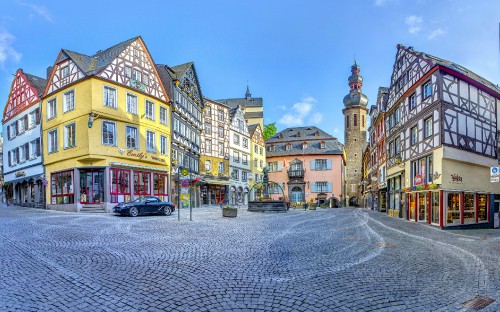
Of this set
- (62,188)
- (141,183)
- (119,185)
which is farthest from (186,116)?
(62,188)

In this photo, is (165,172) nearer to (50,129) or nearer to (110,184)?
(110,184)

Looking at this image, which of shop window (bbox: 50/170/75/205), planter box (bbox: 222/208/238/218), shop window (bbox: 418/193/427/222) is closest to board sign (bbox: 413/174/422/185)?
shop window (bbox: 418/193/427/222)

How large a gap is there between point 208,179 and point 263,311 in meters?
36.1

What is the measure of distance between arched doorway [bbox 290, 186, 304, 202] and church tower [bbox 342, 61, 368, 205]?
10963 millimetres

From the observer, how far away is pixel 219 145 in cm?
4391

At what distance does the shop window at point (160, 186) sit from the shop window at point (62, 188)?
6.33 m

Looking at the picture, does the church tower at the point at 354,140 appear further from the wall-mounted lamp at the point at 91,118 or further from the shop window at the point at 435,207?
the wall-mounted lamp at the point at 91,118

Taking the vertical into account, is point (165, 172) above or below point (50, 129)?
below

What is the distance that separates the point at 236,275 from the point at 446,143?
16120 millimetres

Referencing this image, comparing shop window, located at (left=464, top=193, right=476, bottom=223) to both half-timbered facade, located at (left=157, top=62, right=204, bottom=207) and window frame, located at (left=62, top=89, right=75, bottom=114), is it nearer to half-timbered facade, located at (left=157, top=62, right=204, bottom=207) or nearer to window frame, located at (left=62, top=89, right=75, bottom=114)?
half-timbered facade, located at (left=157, top=62, right=204, bottom=207)

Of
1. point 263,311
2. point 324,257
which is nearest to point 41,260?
point 263,311

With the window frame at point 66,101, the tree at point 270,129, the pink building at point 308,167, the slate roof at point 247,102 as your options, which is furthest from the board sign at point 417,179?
the tree at point 270,129

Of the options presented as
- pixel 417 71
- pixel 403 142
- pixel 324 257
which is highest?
pixel 417 71

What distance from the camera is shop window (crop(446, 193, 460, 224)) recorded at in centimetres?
1823
